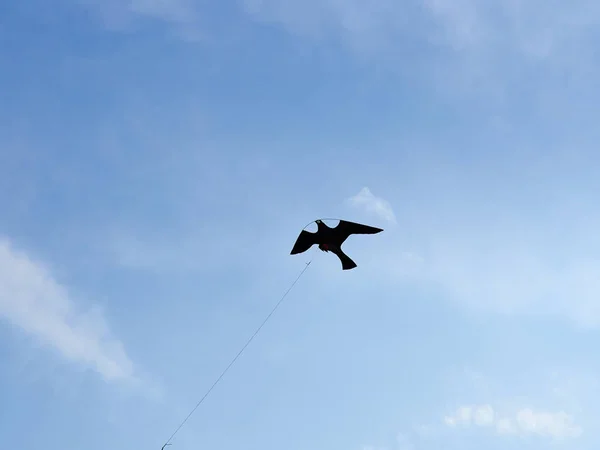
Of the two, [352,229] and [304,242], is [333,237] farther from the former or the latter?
[304,242]

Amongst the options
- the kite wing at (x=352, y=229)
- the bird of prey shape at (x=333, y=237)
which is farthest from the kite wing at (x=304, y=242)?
the kite wing at (x=352, y=229)

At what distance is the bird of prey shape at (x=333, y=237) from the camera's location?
1273 inches

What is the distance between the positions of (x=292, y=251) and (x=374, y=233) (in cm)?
494

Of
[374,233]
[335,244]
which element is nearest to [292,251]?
[335,244]

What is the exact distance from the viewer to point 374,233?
32.4 m

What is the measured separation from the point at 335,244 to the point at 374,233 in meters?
2.48

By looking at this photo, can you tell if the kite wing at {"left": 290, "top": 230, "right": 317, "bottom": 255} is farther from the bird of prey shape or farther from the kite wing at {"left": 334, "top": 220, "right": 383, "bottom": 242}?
the kite wing at {"left": 334, "top": 220, "right": 383, "bottom": 242}

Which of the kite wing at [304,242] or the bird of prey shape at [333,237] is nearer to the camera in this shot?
the bird of prey shape at [333,237]

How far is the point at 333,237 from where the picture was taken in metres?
33.3

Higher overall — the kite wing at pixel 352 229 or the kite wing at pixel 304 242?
the kite wing at pixel 304 242

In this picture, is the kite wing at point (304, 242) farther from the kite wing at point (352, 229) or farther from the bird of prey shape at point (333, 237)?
the kite wing at point (352, 229)

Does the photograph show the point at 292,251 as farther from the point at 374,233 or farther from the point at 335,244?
the point at 374,233

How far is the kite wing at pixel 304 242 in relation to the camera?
111 ft

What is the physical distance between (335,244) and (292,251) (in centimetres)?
253
